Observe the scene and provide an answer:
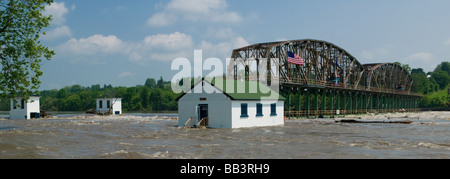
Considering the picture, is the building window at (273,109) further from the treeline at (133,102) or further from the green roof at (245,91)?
the treeline at (133,102)

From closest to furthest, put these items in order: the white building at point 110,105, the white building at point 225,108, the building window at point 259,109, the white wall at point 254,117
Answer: the white building at point 225,108, the white wall at point 254,117, the building window at point 259,109, the white building at point 110,105

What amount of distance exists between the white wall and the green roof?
0.51 meters

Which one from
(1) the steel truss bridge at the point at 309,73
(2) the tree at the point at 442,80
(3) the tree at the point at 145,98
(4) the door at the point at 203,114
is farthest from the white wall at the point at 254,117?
(2) the tree at the point at 442,80

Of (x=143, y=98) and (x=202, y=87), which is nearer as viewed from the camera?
(x=202, y=87)

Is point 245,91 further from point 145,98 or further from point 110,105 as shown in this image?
point 145,98

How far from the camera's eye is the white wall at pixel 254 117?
103ft

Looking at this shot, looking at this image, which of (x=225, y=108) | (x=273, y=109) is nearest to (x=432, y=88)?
(x=273, y=109)
